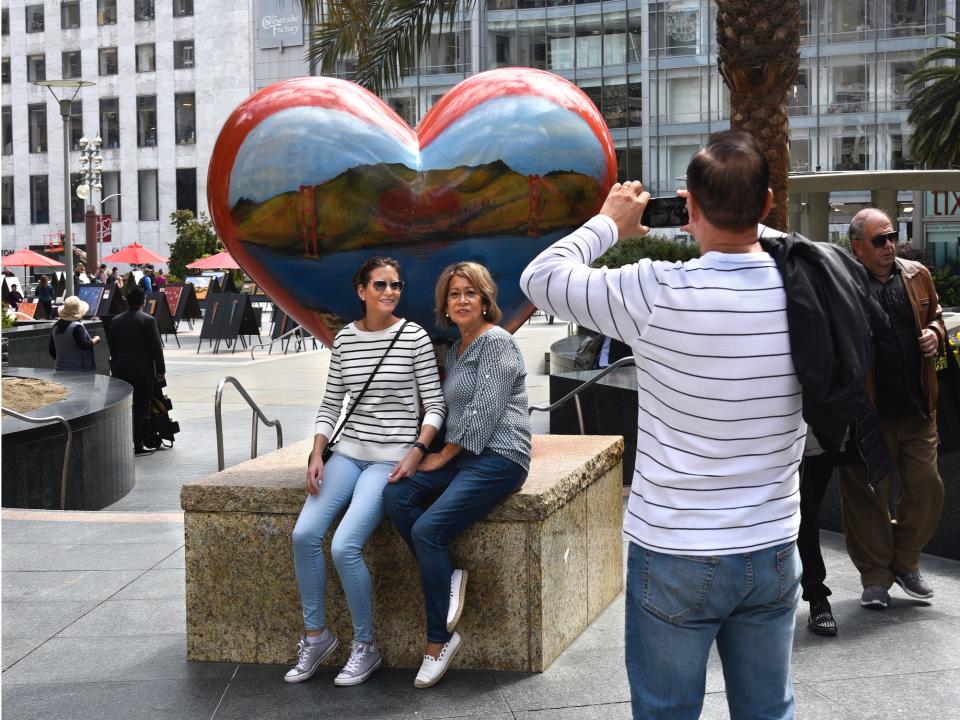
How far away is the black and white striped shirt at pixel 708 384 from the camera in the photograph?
2.45 metres

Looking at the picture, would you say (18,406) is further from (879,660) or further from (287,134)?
(879,660)

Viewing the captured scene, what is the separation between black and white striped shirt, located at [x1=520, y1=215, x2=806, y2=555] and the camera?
2.45 m

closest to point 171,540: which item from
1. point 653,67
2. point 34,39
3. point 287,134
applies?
point 287,134

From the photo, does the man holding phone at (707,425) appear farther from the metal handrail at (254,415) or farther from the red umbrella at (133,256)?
the red umbrella at (133,256)

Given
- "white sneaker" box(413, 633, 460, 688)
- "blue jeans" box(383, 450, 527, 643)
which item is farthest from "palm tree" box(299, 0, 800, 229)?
"white sneaker" box(413, 633, 460, 688)

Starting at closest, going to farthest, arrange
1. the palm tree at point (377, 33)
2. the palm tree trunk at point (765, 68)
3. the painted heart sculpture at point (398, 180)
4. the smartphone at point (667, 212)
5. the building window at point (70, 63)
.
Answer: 1. the smartphone at point (667, 212)
2. the painted heart sculpture at point (398, 180)
3. the palm tree trunk at point (765, 68)
4. the palm tree at point (377, 33)
5. the building window at point (70, 63)

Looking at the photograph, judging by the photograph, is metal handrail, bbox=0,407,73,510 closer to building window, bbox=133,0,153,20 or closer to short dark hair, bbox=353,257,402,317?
short dark hair, bbox=353,257,402,317

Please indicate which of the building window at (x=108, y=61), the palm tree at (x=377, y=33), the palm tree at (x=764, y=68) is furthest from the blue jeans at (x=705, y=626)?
the building window at (x=108, y=61)

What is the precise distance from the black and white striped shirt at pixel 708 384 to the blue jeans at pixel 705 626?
0.05 m

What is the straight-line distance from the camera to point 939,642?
189 inches

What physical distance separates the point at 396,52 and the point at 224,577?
22.3 ft

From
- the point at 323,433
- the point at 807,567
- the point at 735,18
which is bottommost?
the point at 807,567

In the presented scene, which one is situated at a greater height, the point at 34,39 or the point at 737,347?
the point at 34,39

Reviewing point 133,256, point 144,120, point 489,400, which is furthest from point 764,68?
point 144,120
